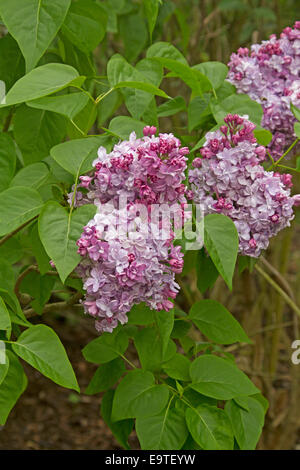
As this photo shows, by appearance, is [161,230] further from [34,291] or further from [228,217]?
[34,291]

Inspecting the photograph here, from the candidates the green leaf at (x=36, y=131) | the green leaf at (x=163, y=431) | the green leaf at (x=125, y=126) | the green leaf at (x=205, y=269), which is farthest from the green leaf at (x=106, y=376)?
the green leaf at (x=125, y=126)

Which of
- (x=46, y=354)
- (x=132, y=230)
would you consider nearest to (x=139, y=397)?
(x=46, y=354)

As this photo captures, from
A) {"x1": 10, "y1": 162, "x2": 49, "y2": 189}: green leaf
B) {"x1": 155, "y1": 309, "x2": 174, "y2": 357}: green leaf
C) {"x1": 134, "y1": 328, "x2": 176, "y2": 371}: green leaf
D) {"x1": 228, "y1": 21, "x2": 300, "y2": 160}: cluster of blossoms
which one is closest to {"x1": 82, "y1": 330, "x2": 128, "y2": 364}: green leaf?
{"x1": 134, "y1": 328, "x2": 176, "y2": 371}: green leaf

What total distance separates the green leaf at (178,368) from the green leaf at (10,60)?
0.65 m

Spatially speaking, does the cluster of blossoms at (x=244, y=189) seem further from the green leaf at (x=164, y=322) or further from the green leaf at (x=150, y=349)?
the green leaf at (x=150, y=349)

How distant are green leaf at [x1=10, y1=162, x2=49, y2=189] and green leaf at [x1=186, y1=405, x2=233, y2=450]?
516 mm

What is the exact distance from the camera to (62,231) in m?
0.95

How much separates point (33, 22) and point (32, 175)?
10.3 inches

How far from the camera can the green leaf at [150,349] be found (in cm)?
131

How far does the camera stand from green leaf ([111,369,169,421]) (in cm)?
126

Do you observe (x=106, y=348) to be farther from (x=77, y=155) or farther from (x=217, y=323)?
(x=77, y=155)

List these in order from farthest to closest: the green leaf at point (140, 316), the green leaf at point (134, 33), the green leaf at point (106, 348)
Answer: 1. the green leaf at point (134, 33)
2. the green leaf at point (106, 348)
3. the green leaf at point (140, 316)

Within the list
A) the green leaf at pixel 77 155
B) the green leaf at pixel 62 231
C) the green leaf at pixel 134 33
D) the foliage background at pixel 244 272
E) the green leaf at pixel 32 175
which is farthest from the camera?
the foliage background at pixel 244 272
